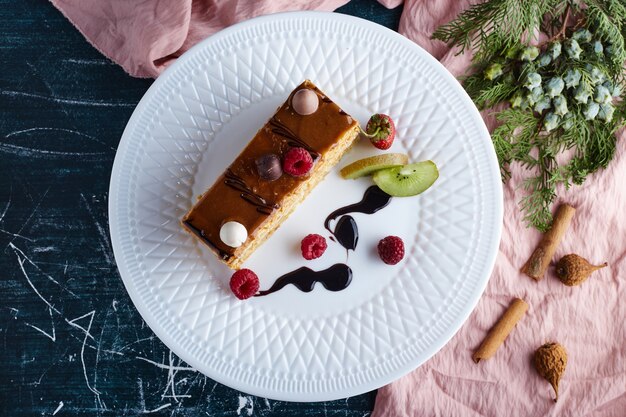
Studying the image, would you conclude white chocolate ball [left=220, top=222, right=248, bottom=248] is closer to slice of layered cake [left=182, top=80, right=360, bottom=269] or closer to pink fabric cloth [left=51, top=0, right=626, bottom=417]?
slice of layered cake [left=182, top=80, right=360, bottom=269]

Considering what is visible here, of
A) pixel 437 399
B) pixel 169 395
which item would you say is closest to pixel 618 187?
pixel 437 399

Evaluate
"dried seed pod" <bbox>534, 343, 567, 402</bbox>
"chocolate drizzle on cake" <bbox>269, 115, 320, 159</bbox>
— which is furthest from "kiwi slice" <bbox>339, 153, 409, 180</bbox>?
"dried seed pod" <bbox>534, 343, 567, 402</bbox>

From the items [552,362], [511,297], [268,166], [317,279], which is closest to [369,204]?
[317,279]

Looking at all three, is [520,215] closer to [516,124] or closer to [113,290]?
[516,124]

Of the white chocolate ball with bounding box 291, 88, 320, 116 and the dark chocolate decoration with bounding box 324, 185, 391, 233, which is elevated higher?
the white chocolate ball with bounding box 291, 88, 320, 116

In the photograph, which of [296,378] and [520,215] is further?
[520,215]
